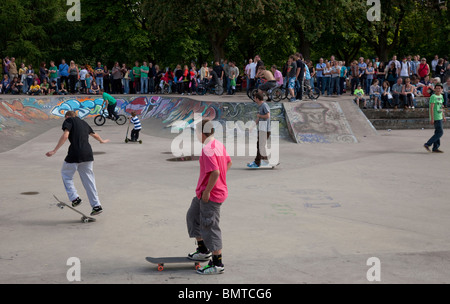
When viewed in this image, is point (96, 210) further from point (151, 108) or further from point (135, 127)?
point (151, 108)

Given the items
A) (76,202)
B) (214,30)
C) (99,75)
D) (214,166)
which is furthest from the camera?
(214,30)

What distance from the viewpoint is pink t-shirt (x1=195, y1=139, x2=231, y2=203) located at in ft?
18.7

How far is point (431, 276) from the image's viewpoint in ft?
18.6

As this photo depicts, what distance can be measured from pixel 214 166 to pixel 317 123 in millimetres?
14035

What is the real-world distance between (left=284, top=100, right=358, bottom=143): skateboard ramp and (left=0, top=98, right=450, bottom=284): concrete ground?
374 centimetres

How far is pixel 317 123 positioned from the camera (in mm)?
19234

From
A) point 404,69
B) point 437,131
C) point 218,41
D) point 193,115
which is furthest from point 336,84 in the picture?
point 437,131

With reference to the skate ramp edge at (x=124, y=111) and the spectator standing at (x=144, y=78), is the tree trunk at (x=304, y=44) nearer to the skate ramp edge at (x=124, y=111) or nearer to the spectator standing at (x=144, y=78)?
the spectator standing at (x=144, y=78)

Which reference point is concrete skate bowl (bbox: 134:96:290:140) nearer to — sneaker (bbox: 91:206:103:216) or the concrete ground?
the concrete ground

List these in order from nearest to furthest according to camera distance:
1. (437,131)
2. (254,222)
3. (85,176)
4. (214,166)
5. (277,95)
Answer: (214,166)
(254,222)
(85,176)
(437,131)
(277,95)

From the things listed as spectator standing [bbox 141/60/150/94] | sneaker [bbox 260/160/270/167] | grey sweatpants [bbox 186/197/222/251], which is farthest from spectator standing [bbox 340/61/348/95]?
grey sweatpants [bbox 186/197/222/251]

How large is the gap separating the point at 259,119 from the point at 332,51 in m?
32.3

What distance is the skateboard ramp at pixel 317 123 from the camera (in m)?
18.2

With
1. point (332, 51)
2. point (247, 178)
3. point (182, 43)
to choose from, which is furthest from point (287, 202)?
point (332, 51)
